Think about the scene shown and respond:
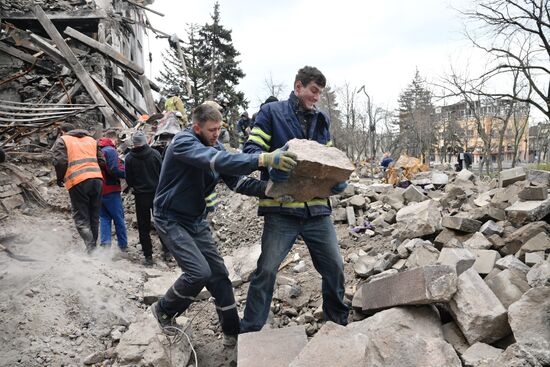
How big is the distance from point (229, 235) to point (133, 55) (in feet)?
46.8

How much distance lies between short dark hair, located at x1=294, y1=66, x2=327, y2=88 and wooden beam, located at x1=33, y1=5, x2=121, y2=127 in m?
7.39

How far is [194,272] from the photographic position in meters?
2.84

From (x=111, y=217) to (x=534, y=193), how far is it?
218 inches

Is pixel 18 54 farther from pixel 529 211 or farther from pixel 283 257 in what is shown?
pixel 529 211

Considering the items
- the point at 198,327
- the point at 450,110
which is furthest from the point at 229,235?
the point at 450,110

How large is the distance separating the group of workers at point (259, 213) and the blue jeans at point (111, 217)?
2.81 meters

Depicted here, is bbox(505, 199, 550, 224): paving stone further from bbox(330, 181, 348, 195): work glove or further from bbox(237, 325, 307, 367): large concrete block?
bbox(237, 325, 307, 367): large concrete block

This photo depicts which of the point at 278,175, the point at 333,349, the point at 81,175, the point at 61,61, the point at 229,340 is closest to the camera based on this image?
the point at 333,349

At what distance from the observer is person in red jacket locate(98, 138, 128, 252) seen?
18.1 ft

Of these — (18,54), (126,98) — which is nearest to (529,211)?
(126,98)

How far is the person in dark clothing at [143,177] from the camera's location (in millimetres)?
5195

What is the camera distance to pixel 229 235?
6.98 metres

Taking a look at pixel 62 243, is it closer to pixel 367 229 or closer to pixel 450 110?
pixel 367 229

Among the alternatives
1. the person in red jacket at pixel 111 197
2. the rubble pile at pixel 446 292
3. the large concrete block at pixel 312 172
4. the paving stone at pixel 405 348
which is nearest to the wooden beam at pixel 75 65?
the person in red jacket at pixel 111 197
